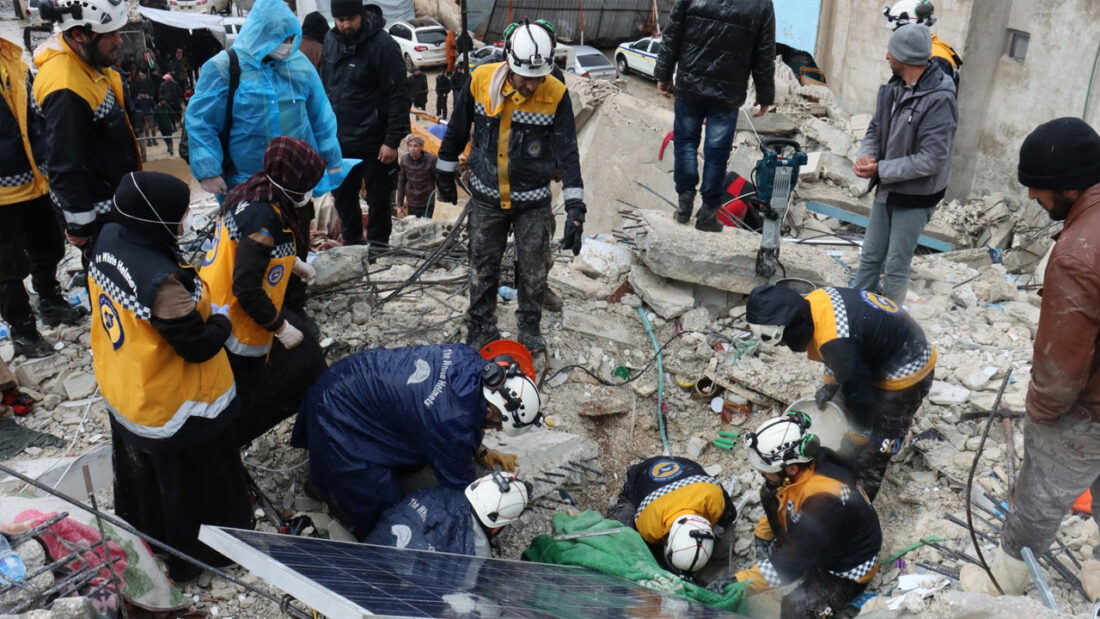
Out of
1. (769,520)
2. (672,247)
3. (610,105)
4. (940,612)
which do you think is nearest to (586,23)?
(610,105)

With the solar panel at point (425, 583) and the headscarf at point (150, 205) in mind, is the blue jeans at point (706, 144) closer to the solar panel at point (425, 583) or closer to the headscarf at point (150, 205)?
the solar panel at point (425, 583)

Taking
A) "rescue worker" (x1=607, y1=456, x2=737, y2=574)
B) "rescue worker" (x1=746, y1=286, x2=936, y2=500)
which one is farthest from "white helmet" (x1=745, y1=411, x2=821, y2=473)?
"rescue worker" (x1=607, y1=456, x2=737, y2=574)

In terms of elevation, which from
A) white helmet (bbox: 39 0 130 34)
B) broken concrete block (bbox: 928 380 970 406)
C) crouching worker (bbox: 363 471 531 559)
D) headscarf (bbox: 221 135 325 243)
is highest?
white helmet (bbox: 39 0 130 34)

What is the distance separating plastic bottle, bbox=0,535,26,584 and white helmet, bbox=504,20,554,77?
3.28 metres

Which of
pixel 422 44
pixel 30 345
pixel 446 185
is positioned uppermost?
pixel 446 185

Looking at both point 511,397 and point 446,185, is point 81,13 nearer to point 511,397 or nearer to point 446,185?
point 446,185

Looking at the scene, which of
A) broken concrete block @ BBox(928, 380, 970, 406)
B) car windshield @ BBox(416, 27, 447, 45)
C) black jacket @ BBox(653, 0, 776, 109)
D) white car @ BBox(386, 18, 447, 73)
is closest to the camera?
broken concrete block @ BBox(928, 380, 970, 406)

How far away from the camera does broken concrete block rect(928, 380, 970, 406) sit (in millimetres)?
5531

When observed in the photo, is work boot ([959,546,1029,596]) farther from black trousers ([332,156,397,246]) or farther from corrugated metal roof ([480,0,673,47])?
corrugated metal roof ([480,0,673,47])

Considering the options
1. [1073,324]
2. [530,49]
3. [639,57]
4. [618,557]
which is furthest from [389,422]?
[639,57]

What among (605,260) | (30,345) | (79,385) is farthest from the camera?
(605,260)

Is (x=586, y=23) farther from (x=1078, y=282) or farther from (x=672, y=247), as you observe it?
(x=1078, y=282)

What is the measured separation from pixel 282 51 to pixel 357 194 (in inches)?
62.4

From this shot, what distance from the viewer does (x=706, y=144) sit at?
247 inches
